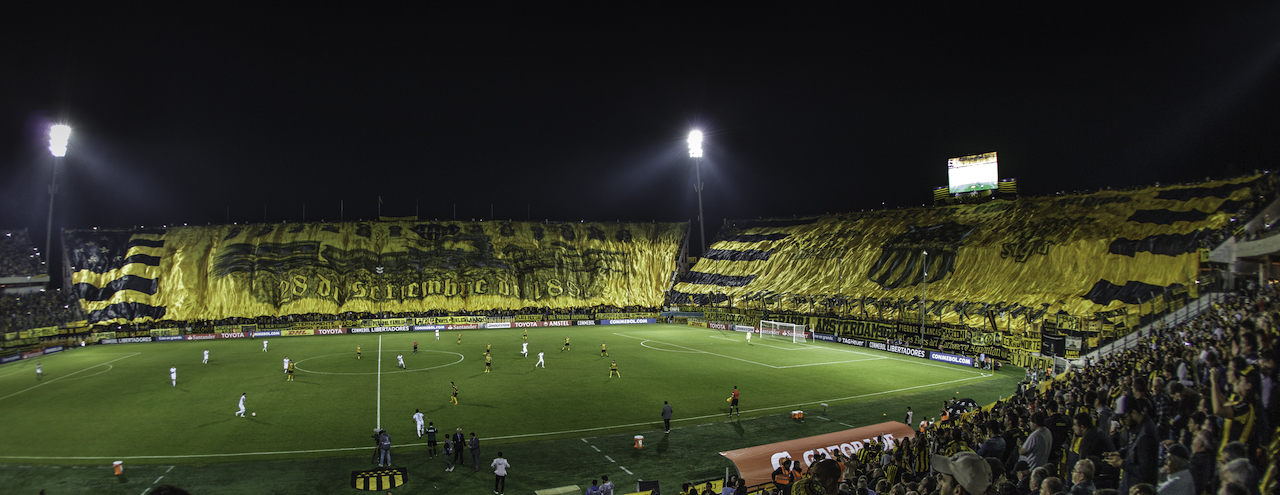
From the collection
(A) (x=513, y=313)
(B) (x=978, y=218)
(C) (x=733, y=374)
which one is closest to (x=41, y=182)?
(A) (x=513, y=313)

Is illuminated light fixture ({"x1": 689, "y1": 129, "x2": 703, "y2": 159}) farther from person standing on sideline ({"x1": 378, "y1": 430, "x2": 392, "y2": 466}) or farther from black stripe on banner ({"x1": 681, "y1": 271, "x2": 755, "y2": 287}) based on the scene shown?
person standing on sideline ({"x1": 378, "y1": 430, "x2": 392, "y2": 466})

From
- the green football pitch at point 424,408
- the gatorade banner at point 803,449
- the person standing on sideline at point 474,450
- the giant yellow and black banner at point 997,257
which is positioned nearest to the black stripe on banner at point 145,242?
the green football pitch at point 424,408

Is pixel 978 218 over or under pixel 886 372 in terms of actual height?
over

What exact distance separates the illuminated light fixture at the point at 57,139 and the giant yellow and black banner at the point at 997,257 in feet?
216

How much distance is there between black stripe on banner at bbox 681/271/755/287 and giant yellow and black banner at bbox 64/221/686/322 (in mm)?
4441

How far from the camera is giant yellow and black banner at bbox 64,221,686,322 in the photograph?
2608 inches

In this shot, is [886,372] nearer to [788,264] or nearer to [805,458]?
[805,458]

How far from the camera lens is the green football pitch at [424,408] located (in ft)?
60.0

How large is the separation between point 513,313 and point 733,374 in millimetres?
40455

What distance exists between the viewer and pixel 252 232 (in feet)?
245

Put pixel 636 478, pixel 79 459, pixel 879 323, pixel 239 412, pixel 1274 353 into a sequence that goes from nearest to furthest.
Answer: pixel 1274 353
pixel 636 478
pixel 79 459
pixel 239 412
pixel 879 323

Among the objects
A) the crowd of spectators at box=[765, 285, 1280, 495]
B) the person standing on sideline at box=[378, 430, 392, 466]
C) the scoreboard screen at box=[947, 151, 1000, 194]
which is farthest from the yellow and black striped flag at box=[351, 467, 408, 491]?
the scoreboard screen at box=[947, 151, 1000, 194]

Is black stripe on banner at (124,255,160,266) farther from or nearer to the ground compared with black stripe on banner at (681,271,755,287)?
farther from the ground

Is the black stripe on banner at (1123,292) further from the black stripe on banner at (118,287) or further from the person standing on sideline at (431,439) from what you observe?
the black stripe on banner at (118,287)
